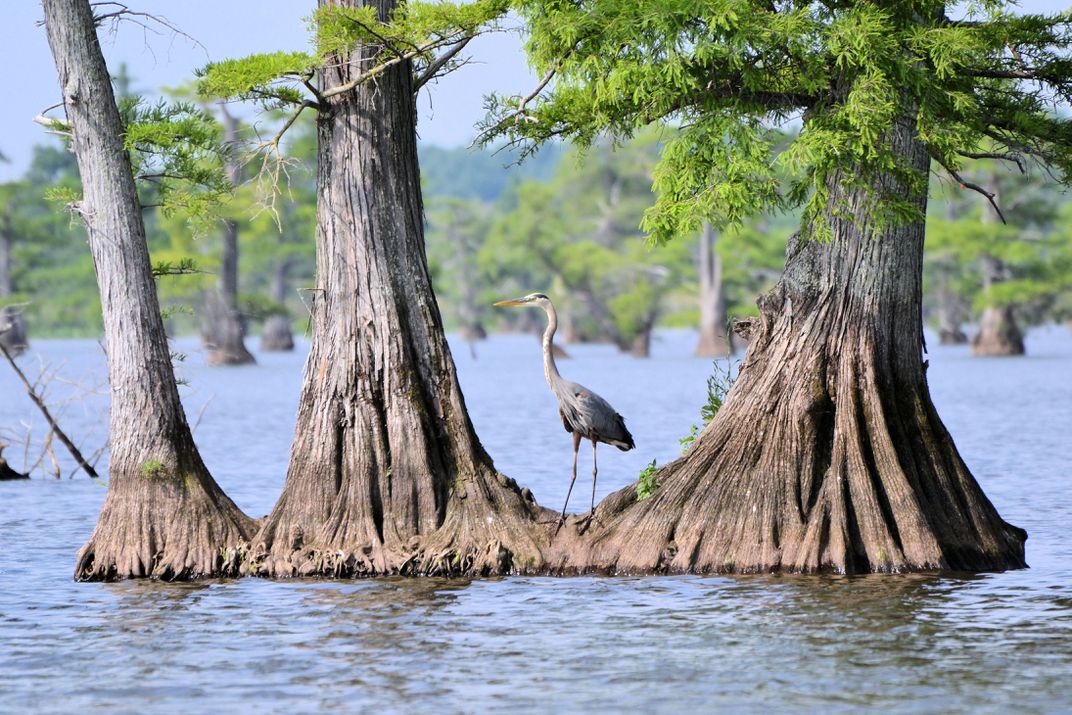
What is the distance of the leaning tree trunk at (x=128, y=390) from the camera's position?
42.5 feet

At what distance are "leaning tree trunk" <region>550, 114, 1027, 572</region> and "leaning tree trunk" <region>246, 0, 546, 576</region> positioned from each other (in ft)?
2.92

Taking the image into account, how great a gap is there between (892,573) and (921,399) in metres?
1.50

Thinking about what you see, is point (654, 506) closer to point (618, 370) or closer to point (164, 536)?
point (164, 536)

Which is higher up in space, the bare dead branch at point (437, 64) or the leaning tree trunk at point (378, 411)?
the bare dead branch at point (437, 64)

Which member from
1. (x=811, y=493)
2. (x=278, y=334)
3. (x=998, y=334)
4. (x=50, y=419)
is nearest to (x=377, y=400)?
(x=811, y=493)

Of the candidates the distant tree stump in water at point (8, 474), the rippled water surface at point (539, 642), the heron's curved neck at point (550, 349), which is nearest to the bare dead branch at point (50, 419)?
the distant tree stump in water at point (8, 474)

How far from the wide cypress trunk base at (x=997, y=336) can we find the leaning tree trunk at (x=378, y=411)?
54.5 m

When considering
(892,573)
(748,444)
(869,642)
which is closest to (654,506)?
(748,444)

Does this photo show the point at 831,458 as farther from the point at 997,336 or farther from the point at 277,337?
the point at 277,337

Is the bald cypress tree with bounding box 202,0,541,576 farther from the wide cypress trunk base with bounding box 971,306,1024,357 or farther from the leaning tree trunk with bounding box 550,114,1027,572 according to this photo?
the wide cypress trunk base with bounding box 971,306,1024,357

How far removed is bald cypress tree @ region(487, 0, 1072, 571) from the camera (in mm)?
11727

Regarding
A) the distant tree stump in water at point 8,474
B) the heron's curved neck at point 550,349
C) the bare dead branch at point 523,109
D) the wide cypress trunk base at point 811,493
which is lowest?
the distant tree stump in water at point 8,474

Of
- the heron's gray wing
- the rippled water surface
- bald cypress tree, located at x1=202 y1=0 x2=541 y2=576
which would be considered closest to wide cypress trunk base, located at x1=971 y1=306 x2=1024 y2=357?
the rippled water surface

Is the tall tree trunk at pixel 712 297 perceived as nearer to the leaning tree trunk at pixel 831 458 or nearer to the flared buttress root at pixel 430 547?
the leaning tree trunk at pixel 831 458
